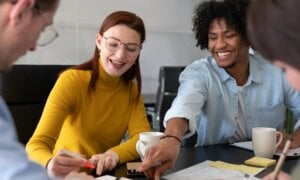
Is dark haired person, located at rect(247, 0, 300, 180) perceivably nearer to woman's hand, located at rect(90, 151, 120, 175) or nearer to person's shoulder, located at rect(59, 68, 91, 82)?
woman's hand, located at rect(90, 151, 120, 175)

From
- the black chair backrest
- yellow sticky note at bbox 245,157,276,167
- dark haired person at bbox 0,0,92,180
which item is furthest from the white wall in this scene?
dark haired person at bbox 0,0,92,180

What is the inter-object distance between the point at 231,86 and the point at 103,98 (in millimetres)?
604

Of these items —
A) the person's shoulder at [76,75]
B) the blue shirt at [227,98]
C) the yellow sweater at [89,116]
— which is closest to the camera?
the yellow sweater at [89,116]

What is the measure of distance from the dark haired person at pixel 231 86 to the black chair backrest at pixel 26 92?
668mm

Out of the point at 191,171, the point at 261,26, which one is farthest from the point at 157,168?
the point at 261,26

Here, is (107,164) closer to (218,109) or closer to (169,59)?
(218,109)

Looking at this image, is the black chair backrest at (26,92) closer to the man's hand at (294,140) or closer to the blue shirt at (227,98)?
the blue shirt at (227,98)

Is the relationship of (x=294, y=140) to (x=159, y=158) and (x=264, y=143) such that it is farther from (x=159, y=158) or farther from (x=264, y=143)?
(x=159, y=158)

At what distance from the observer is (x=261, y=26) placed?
67 centimetres

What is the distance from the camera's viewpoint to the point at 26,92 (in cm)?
187

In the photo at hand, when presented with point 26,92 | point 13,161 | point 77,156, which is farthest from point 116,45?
point 13,161

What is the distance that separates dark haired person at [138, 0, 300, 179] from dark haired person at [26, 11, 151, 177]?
259mm

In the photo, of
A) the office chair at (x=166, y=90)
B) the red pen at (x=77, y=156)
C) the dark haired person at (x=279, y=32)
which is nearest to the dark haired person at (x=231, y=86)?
Result: the red pen at (x=77, y=156)

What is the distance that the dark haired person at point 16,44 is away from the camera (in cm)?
64
